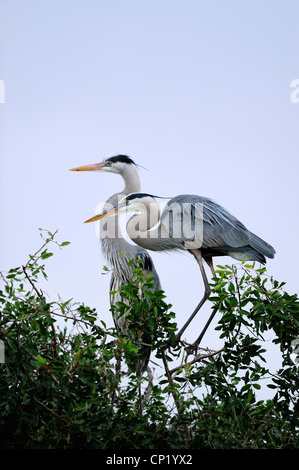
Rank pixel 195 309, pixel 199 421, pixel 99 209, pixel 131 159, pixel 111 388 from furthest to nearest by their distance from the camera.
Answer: pixel 131 159, pixel 99 209, pixel 195 309, pixel 199 421, pixel 111 388

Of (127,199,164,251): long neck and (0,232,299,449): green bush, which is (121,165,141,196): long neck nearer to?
(127,199,164,251): long neck

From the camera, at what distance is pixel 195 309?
9.70 ft

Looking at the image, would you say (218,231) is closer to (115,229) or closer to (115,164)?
(115,229)

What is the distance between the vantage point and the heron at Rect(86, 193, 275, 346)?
2.99 metres

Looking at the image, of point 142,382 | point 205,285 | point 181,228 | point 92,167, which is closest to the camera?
point 142,382

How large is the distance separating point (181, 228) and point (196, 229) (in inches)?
3.4

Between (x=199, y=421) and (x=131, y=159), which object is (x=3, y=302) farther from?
(x=131, y=159)

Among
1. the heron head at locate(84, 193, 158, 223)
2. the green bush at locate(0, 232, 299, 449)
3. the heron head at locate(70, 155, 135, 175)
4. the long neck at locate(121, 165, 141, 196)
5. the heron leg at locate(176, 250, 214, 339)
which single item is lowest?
the green bush at locate(0, 232, 299, 449)

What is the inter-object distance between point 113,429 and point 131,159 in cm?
212

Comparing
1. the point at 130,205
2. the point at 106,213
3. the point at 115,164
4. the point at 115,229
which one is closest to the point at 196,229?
the point at 130,205

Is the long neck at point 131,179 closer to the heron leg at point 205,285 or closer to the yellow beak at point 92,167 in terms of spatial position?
the yellow beak at point 92,167

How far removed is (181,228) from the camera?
3.10m

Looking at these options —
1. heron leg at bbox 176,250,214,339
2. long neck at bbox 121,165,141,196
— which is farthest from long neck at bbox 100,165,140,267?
heron leg at bbox 176,250,214,339
